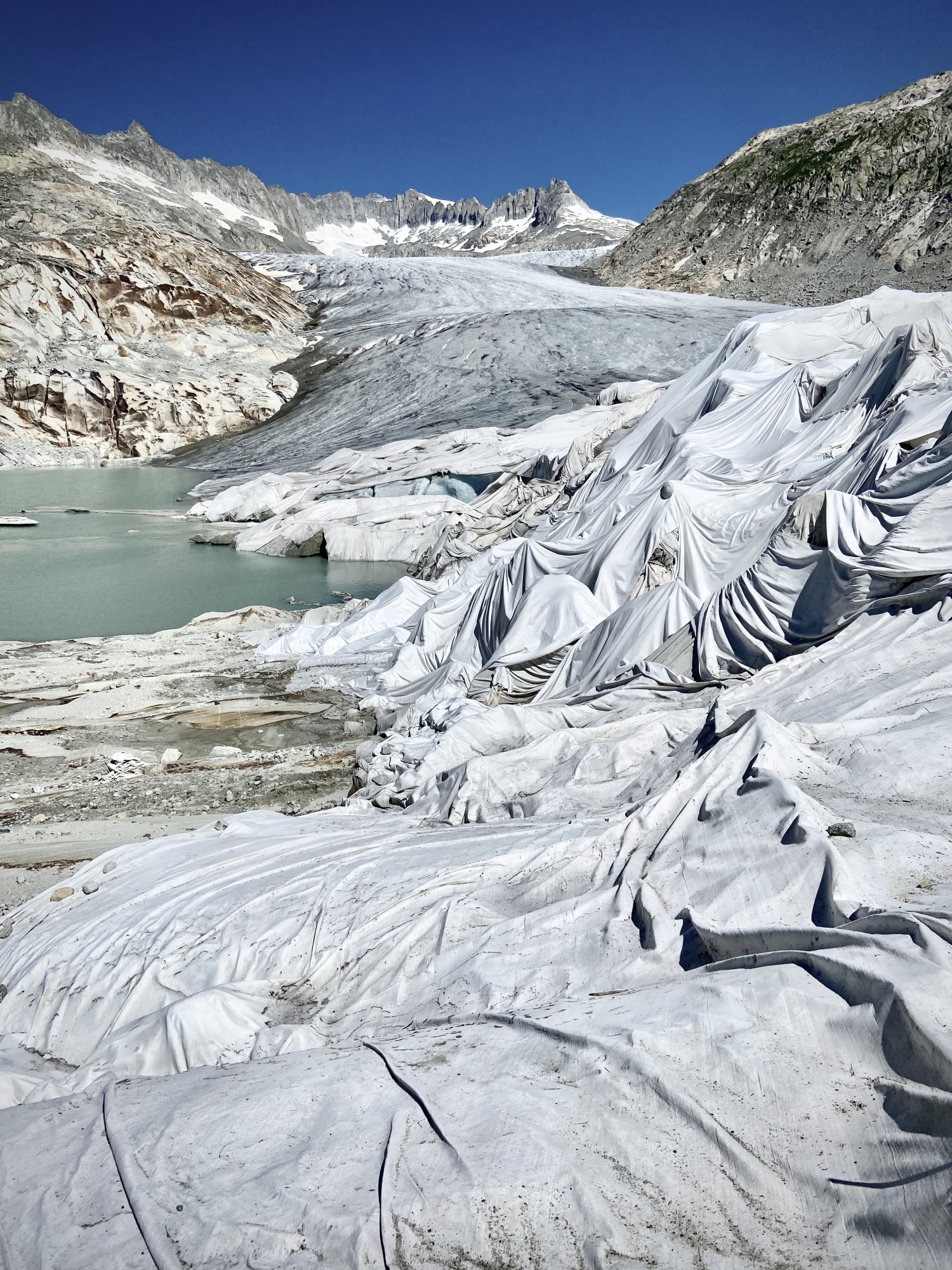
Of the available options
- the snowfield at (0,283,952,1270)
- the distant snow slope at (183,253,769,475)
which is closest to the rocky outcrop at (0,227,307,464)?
the distant snow slope at (183,253,769,475)

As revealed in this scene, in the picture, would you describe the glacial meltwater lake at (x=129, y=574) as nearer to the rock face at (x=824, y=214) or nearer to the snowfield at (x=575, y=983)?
the snowfield at (x=575, y=983)

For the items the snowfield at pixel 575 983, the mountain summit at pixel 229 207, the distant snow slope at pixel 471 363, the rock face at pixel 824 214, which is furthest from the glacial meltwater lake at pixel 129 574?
the rock face at pixel 824 214

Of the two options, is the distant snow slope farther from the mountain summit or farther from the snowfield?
the snowfield

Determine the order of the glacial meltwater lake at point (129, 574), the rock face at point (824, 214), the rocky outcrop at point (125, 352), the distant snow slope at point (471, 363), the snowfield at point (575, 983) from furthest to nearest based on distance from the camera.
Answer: the rock face at point (824, 214) < the rocky outcrop at point (125, 352) < the distant snow slope at point (471, 363) < the glacial meltwater lake at point (129, 574) < the snowfield at point (575, 983)

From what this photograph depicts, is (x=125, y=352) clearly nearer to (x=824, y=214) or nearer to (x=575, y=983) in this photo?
(x=824, y=214)

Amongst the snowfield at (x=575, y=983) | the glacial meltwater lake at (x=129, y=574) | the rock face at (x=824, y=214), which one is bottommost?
the glacial meltwater lake at (x=129, y=574)

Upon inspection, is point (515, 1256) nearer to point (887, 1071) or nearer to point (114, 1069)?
point (887, 1071)
